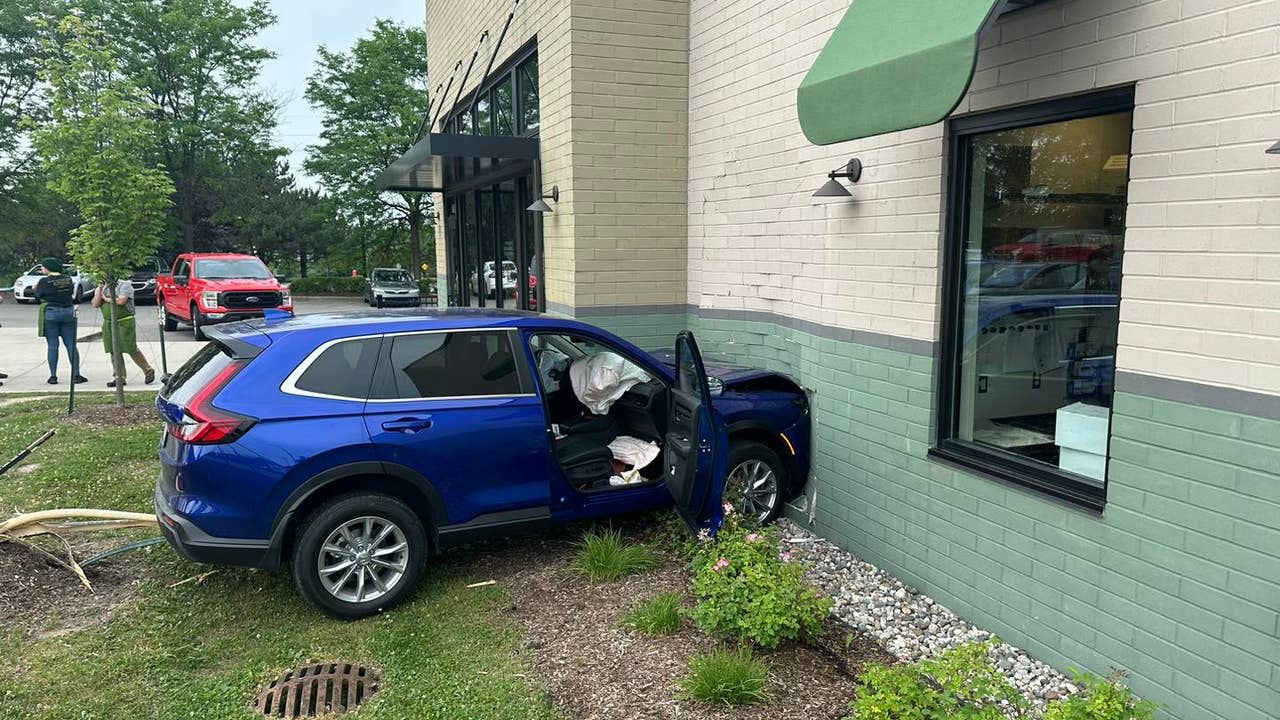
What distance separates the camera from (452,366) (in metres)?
4.84

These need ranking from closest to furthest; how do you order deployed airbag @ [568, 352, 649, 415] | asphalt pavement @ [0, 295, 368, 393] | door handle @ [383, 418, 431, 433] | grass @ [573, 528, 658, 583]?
door handle @ [383, 418, 431, 433] → grass @ [573, 528, 658, 583] → deployed airbag @ [568, 352, 649, 415] → asphalt pavement @ [0, 295, 368, 393]

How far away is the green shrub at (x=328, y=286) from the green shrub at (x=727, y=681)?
125 ft

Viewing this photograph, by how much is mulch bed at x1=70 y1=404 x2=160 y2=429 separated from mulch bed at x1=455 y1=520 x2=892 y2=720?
6332mm

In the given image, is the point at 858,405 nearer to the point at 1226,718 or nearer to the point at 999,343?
the point at 999,343

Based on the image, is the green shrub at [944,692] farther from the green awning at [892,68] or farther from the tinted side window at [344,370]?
the tinted side window at [344,370]

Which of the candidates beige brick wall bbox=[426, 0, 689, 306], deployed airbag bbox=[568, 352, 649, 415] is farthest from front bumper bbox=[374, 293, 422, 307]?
deployed airbag bbox=[568, 352, 649, 415]

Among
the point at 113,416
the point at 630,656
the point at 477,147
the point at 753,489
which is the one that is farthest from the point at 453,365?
the point at 113,416

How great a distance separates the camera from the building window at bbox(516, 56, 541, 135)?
32.1ft

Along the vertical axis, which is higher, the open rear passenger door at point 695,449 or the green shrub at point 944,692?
the open rear passenger door at point 695,449

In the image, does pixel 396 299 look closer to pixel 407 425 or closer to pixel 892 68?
pixel 407 425

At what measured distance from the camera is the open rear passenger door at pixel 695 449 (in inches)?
182

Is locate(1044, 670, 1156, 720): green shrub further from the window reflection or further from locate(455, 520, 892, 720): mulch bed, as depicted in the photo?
the window reflection

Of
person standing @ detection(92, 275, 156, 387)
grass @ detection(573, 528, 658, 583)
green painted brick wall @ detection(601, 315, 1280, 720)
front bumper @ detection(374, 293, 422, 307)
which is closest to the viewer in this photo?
green painted brick wall @ detection(601, 315, 1280, 720)

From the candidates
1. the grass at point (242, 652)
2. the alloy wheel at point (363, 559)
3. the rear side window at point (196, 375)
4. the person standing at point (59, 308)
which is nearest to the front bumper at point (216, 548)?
the alloy wheel at point (363, 559)
